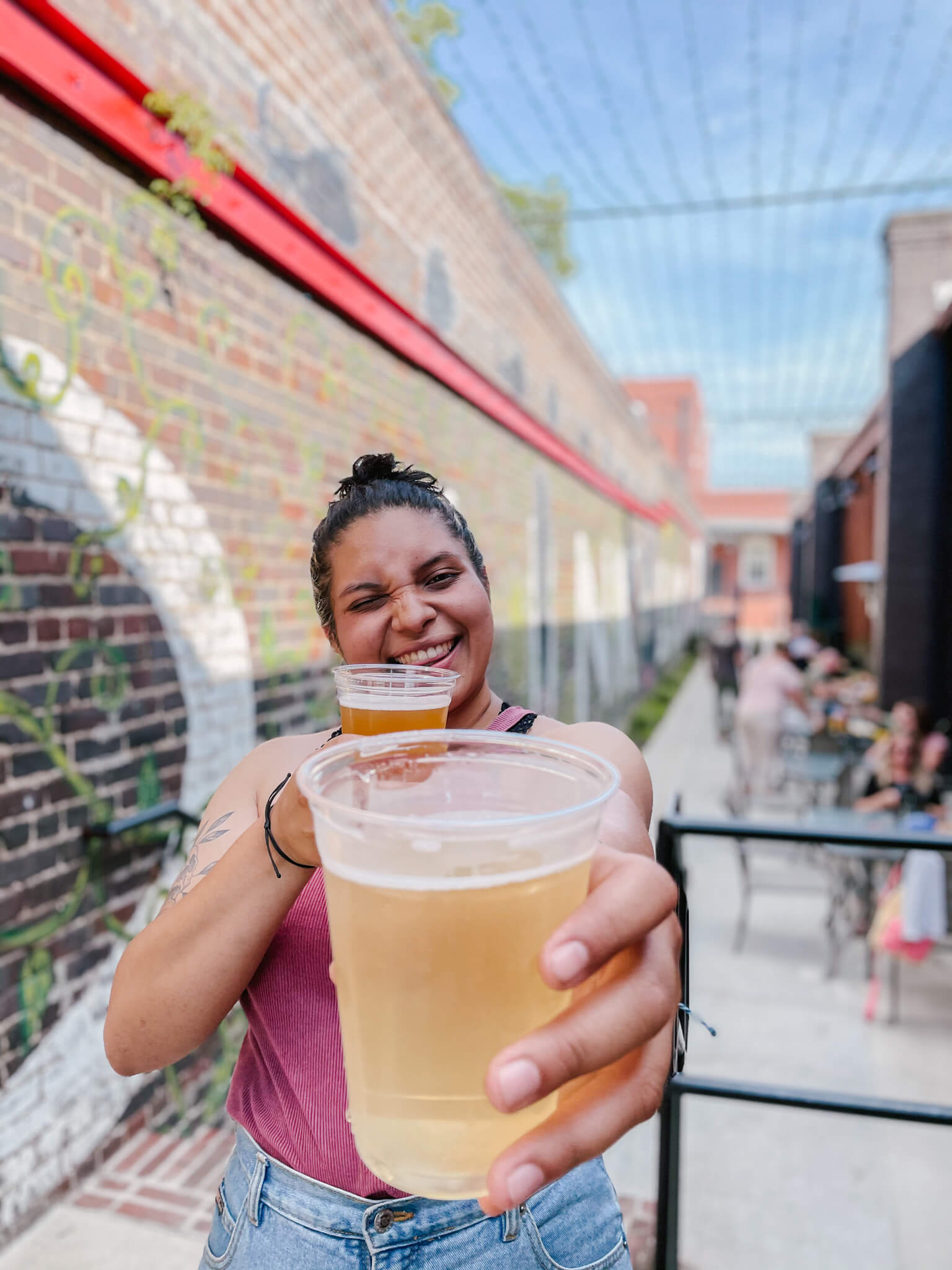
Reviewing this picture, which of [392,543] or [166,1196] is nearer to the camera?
[392,543]

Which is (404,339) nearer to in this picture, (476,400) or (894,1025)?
(476,400)

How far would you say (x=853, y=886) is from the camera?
17.6 feet

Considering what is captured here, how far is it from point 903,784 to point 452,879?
562 centimetres

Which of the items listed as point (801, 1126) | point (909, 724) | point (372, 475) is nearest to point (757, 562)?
point (909, 724)

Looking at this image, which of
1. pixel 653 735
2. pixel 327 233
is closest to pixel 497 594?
pixel 327 233

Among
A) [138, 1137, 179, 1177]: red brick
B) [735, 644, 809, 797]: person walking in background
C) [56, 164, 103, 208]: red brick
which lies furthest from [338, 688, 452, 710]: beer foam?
[735, 644, 809, 797]: person walking in background

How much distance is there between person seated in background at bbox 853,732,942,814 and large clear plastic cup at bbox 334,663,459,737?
195 inches

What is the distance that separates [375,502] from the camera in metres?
1.26

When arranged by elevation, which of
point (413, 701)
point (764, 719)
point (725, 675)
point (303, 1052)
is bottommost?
point (725, 675)

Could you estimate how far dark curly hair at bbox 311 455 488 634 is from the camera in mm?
1268

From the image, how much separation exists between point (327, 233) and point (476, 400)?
2291 mm

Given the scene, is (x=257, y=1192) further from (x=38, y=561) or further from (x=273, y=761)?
(x=38, y=561)

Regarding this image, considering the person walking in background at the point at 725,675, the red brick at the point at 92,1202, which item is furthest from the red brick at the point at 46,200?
the person walking in background at the point at 725,675

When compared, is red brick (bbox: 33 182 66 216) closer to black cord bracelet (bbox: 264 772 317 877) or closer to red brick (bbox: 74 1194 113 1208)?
black cord bracelet (bbox: 264 772 317 877)
